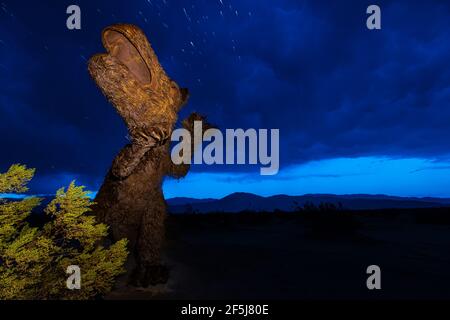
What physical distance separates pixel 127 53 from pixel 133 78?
16 centimetres

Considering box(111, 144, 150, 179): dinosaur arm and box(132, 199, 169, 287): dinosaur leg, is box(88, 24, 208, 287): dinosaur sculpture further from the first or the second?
box(132, 199, 169, 287): dinosaur leg

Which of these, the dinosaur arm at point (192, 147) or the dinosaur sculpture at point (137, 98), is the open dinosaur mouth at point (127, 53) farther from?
the dinosaur arm at point (192, 147)

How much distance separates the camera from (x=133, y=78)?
1937mm

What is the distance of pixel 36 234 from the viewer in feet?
8.68

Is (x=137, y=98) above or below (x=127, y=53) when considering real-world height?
below

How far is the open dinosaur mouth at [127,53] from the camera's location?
5.99 feet

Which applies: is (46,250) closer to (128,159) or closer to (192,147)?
(128,159)

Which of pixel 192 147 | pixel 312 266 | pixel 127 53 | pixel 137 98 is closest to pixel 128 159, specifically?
pixel 137 98

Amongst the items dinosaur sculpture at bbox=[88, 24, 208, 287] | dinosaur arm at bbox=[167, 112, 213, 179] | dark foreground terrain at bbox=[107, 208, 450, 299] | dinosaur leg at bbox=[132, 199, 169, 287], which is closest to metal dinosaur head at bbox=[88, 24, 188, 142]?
dinosaur sculpture at bbox=[88, 24, 208, 287]

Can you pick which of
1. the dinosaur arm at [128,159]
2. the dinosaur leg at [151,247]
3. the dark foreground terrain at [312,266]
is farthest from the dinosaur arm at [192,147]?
the dark foreground terrain at [312,266]

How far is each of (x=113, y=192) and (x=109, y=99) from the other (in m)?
2.10

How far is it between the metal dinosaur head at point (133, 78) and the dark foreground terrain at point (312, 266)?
3163 mm
